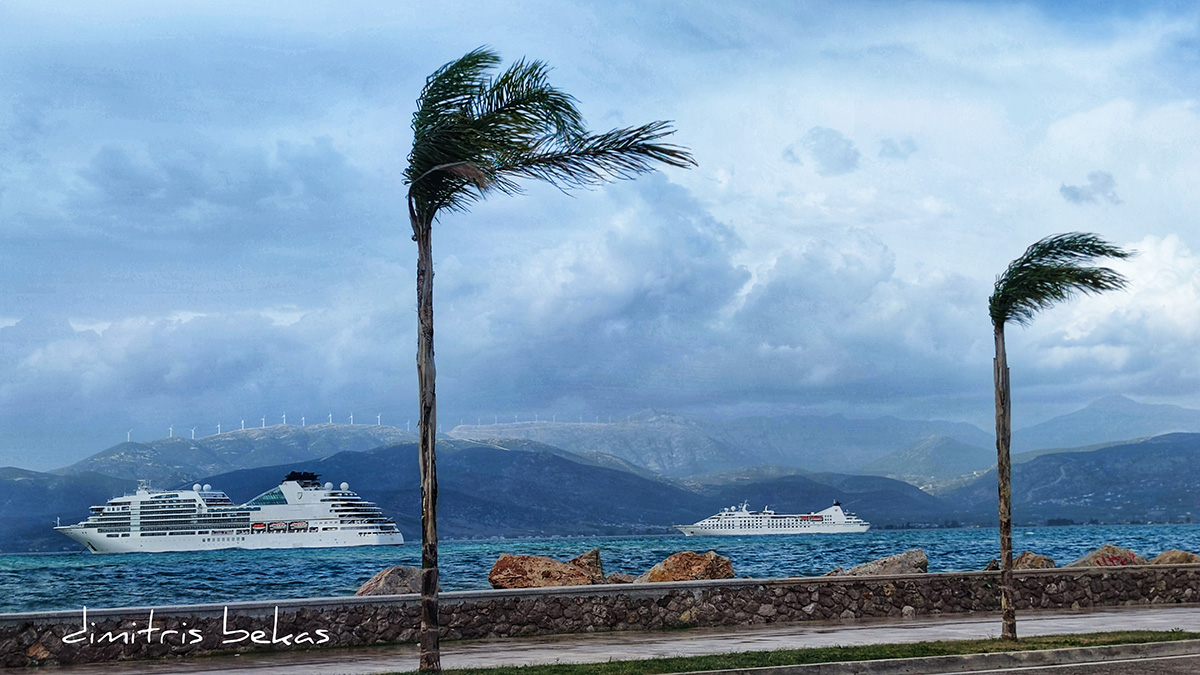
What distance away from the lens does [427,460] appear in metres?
13.2

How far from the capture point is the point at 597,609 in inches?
768

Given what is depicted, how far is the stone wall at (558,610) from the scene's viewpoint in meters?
15.9

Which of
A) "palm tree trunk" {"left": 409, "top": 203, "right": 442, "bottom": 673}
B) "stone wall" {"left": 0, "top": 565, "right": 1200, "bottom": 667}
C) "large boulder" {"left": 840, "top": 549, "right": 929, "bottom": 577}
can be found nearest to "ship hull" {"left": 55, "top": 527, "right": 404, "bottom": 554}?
"large boulder" {"left": 840, "top": 549, "right": 929, "bottom": 577}

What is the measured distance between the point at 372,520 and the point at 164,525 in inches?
978

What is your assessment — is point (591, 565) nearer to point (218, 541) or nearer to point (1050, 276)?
point (1050, 276)

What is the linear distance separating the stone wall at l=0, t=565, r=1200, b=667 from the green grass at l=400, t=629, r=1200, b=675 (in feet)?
13.7

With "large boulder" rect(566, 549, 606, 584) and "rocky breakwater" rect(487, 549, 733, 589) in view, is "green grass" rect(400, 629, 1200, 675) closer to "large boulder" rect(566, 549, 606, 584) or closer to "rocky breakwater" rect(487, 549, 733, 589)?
"rocky breakwater" rect(487, 549, 733, 589)

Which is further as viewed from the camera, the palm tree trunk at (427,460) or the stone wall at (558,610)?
the stone wall at (558,610)

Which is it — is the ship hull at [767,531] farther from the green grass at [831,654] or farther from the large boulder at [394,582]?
the green grass at [831,654]

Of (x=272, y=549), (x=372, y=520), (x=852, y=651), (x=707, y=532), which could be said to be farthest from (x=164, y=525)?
(x=852, y=651)

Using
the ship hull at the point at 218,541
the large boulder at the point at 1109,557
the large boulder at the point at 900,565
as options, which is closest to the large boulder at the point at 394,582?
the large boulder at the point at 900,565

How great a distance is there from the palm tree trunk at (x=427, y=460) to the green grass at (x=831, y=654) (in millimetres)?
851

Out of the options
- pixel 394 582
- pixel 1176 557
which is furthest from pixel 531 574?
pixel 1176 557

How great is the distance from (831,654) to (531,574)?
10.8 meters
